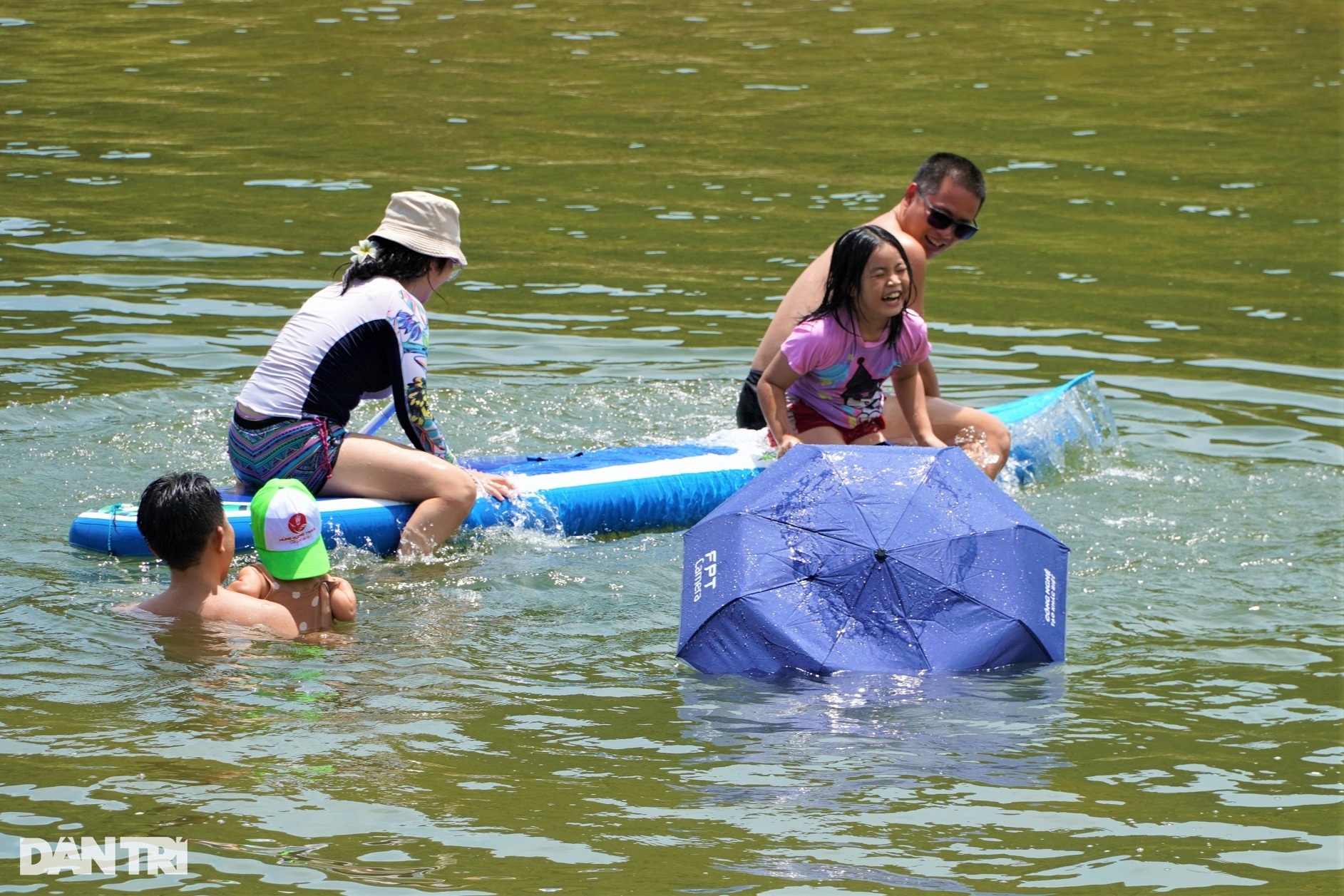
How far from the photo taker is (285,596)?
18.5 ft

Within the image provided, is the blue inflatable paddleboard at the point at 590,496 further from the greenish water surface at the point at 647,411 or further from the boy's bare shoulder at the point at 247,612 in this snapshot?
the boy's bare shoulder at the point at 247,612

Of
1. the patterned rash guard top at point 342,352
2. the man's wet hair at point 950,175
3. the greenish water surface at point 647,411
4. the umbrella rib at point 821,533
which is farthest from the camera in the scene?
the man's wet hair at point 950,175

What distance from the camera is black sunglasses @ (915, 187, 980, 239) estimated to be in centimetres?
701

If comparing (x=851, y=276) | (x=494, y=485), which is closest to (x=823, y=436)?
(x=851, y=276)

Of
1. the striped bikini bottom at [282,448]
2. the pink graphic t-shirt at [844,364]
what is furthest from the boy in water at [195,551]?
the pink graphic t-shirt at [844,364]

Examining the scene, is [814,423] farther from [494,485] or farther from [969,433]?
[494,485]

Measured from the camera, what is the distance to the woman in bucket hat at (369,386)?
629cm

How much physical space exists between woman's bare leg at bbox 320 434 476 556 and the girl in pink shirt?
1.24m

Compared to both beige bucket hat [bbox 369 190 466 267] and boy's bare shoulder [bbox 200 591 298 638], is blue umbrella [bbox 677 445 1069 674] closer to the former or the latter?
boy's bare shoulder [bbox 200 591 298 638]

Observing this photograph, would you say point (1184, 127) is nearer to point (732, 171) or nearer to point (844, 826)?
point (732, 171)

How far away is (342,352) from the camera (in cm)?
631

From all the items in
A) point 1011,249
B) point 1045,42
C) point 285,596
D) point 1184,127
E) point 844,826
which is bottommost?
point 844,826

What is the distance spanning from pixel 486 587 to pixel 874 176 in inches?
314

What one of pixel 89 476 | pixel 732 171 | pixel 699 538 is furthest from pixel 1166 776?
pixel 732 171
